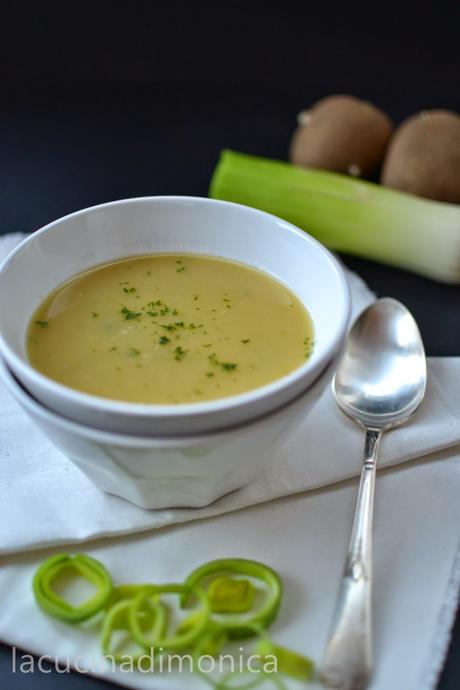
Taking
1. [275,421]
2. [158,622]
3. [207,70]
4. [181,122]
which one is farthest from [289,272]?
[207,70]

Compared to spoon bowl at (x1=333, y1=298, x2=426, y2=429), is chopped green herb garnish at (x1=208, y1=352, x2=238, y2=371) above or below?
above

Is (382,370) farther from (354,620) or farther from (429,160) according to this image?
(429,160)

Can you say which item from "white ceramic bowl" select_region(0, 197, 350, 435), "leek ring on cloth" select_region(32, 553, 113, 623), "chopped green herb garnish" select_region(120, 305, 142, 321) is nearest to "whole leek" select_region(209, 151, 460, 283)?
"white ceramic bowl" select_region(0, 197, 350, 435)

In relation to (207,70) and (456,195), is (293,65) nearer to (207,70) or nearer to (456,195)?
(207,70)

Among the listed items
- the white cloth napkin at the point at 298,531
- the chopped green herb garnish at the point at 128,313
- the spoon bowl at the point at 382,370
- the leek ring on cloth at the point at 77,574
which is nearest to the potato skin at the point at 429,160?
the spoon bowl at the point at 382,370

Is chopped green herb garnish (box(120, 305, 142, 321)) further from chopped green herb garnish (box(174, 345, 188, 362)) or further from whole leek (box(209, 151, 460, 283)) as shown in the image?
whole leek (box(209, 151, 460, 283))
